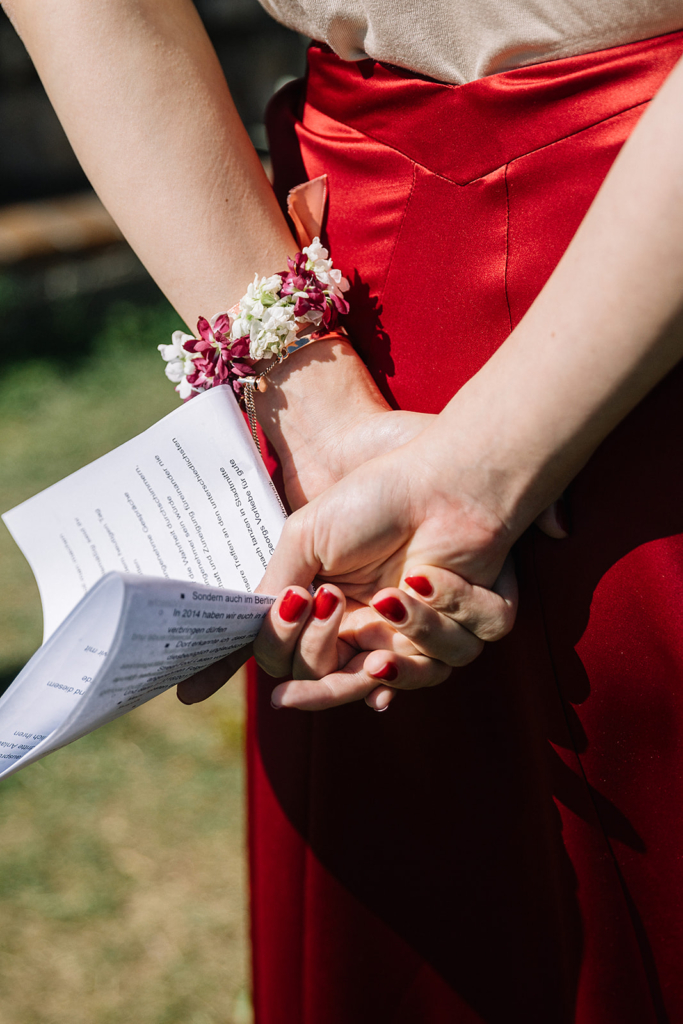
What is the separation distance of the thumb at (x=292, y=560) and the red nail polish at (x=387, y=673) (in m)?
0.13

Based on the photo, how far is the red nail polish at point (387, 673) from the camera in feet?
2.76

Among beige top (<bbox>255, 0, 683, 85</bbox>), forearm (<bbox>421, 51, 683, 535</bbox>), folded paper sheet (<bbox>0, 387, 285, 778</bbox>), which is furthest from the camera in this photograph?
folded paper sheet (<bbox>0, 387, 285, 778</bbox>)

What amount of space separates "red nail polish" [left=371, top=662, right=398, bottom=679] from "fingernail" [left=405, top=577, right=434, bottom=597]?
83 millimetres

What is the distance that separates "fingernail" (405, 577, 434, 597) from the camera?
82 cm

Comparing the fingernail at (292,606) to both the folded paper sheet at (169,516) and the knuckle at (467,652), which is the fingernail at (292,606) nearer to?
the folded paper sheet at (169,516)

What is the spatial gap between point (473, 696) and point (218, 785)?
1231mm

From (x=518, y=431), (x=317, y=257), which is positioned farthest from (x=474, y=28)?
(x=518, y=431)

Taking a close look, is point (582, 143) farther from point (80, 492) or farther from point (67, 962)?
point (67, 962)

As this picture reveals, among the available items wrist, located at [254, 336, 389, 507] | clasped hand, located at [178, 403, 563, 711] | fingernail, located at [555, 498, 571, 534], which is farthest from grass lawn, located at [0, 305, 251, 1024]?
fingernail, located at [555, 498, 571, 534]

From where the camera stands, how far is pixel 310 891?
1171mm

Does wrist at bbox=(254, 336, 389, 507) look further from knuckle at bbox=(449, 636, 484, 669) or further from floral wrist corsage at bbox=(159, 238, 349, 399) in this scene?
knuckle at bbox=(449, 636, 484, 669)

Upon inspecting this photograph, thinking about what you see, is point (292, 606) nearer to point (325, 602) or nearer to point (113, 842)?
point (325, 602)

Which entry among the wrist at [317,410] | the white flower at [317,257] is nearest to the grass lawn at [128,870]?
the wrist at [317,410]

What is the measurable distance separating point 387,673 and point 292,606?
0.39 feet
